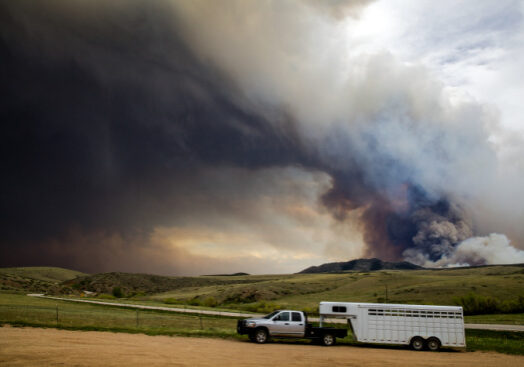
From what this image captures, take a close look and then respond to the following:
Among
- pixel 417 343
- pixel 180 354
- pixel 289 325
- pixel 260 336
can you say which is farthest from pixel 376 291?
pixel 180 354

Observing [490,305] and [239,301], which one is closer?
[490,305]

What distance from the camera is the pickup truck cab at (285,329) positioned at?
31.2m

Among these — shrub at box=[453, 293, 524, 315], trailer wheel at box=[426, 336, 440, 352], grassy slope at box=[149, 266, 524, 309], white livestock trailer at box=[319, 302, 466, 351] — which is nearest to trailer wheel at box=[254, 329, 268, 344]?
white livestock trailer at box=[319, 302, 466, 351]

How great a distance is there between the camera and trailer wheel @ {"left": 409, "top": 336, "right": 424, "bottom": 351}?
103 ft

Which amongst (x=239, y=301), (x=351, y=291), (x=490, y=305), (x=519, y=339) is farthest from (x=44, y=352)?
(x=351, y=291)

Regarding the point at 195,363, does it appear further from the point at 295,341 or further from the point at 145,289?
the point at 145,289

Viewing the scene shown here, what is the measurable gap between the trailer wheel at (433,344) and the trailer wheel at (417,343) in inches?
20.6

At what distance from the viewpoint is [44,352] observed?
73.2ft

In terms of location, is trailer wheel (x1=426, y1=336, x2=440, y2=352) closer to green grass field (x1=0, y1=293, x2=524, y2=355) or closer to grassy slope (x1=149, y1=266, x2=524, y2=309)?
green grass field (x1=0, y1=293, x2=524, y2=355)

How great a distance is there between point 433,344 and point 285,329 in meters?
12.0

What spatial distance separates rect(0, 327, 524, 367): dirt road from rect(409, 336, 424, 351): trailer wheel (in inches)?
48.6

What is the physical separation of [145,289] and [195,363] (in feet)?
555

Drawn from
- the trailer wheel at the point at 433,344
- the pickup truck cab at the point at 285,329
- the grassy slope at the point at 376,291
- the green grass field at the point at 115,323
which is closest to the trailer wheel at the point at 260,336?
the pickup truck cab at the point at 285,329

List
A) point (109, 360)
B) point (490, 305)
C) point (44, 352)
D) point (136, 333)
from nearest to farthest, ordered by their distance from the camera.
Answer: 1. point (109, 360)
2. point (44, 352)
3. point (136, 333)
4. point (490, 305)
